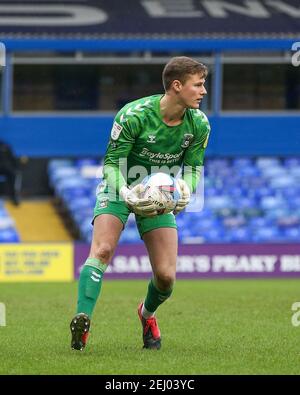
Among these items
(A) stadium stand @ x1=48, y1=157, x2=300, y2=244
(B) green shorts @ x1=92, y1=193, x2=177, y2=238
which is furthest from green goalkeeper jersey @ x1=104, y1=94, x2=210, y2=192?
(A) stadium stand @ x1=48, y1=157, x2=300, y2=244

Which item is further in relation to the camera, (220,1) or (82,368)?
(220,1)

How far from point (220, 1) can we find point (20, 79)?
18.6 ft

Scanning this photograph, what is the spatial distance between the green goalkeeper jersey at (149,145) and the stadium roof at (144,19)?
57.5 ft

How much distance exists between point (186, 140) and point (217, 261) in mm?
13660

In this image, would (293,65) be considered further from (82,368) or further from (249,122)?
(82,368)

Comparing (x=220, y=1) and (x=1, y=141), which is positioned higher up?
(x=220, y=1)

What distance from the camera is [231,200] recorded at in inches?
1045

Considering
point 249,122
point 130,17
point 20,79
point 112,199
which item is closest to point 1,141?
point 20,79

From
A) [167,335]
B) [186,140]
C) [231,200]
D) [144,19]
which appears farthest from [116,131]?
[144,19]

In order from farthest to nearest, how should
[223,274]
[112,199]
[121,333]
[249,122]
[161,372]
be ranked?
[249,122] < [223,274] < [121,333] < [112,199] < [161,372]

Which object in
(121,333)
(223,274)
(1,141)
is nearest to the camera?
(121,333)

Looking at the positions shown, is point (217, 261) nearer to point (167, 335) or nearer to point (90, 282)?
point (167, 335)

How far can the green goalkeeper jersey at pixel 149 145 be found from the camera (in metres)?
8.52

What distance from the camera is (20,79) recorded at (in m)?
27.2
